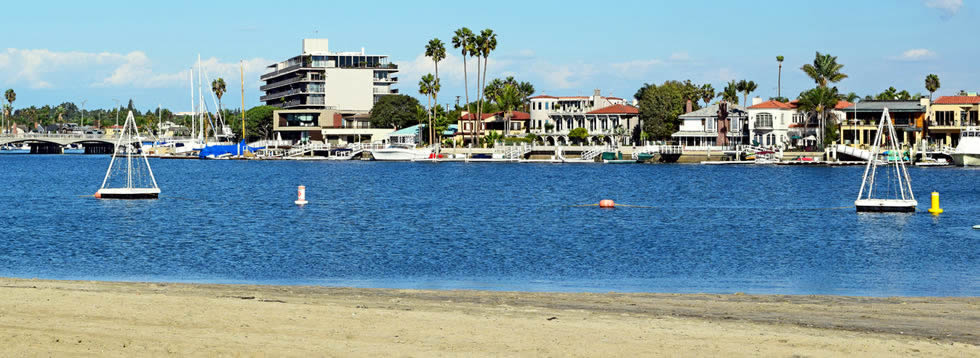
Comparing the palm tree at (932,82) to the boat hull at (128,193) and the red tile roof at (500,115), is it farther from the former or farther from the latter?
the boat hull at (128,193)

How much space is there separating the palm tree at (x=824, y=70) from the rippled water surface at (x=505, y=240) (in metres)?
69.7

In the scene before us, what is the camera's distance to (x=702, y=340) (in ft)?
53.8

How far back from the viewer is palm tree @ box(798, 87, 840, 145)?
146000 millimetres

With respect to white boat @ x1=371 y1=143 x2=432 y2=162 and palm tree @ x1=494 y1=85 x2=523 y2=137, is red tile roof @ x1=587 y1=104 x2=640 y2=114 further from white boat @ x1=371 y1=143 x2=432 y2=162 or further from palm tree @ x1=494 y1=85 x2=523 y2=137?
white boat @ x1=371 y1=143 x2=432 y2=162

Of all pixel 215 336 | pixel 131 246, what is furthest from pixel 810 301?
pixel 131 246

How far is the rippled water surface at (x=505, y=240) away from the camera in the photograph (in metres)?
31.7

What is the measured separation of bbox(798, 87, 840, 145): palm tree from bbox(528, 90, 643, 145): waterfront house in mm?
29576

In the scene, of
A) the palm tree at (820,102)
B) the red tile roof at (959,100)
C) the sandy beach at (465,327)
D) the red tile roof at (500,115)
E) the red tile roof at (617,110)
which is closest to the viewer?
the sandy beach at (465,327)

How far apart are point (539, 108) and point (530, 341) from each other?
16282cm

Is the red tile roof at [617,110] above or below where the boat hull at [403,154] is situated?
→ above

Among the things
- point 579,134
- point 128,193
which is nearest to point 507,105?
point 579,134

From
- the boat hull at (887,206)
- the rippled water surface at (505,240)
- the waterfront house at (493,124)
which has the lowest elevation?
the rippled water surface at (505,240)

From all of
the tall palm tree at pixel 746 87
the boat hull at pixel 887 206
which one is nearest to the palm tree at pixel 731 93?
the tall palm tree at pixel 746 87

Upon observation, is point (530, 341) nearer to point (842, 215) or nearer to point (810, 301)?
point (810, 301)
